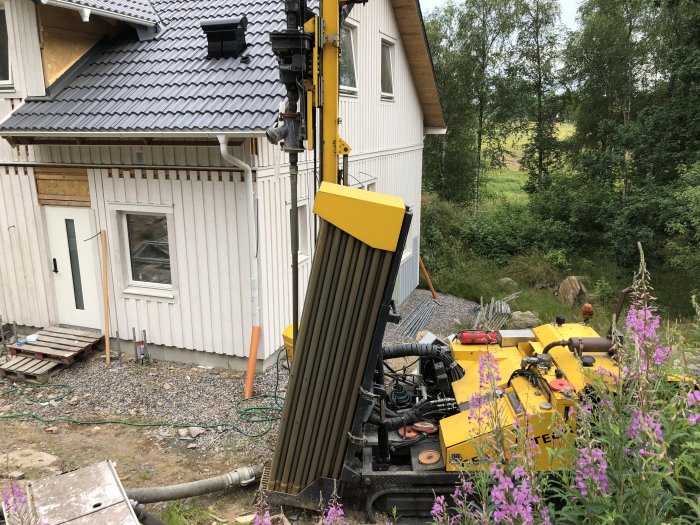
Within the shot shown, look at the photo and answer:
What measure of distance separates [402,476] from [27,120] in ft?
22.4

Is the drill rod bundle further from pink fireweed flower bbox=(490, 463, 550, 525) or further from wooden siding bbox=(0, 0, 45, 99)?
wooden siding bbox=(0, 0, 45, 99)

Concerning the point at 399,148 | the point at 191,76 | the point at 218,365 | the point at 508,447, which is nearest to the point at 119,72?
the point at 191,76

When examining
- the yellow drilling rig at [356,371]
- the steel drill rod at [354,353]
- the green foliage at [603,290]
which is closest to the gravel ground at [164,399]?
the yellow drilling rig at [356,371]

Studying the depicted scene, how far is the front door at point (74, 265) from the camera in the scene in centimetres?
828

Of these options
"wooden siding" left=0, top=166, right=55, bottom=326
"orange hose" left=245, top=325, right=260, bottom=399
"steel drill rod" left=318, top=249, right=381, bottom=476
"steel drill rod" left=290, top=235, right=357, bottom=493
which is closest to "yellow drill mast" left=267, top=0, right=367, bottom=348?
"steel drill rod" left=290, top=235, right=357, bottom=493

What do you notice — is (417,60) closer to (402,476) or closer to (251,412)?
(251,412)

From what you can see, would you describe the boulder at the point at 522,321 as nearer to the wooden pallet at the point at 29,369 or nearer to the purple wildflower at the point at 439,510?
the wooden pallet at the point at 29,369

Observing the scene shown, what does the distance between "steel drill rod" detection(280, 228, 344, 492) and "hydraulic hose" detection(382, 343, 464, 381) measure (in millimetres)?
1532

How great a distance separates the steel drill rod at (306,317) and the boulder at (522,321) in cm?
728

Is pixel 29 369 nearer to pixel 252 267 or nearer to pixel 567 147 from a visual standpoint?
pixel 252 267

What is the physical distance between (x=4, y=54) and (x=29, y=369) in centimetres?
451

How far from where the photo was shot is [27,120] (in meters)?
7.50

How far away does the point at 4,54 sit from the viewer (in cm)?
779

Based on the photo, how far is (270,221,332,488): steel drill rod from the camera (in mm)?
4238
